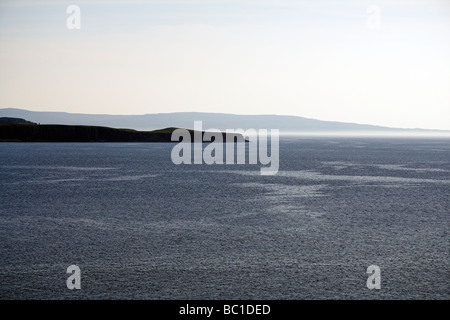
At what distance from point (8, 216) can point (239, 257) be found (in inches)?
977

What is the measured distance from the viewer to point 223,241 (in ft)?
109

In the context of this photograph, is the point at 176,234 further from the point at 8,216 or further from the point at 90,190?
the point at 90,190

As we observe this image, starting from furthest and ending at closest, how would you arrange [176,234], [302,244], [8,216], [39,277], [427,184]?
[427,184]
[8,216]
[176,234]
[302,244]
[39,277]

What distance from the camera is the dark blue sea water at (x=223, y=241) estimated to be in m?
24.0

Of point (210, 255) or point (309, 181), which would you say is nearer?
point (210, 255)

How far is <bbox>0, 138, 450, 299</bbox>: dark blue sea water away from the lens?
24016mm

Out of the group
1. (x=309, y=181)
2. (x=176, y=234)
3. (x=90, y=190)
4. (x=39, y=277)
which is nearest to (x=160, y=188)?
(x=90, y=190)

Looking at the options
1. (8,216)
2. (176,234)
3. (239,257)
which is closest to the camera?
(239,257)

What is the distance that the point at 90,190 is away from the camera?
6241 centimetres

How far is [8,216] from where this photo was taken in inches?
1702

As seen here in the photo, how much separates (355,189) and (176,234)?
3674cm

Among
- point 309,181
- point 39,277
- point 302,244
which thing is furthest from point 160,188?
point 39,277
